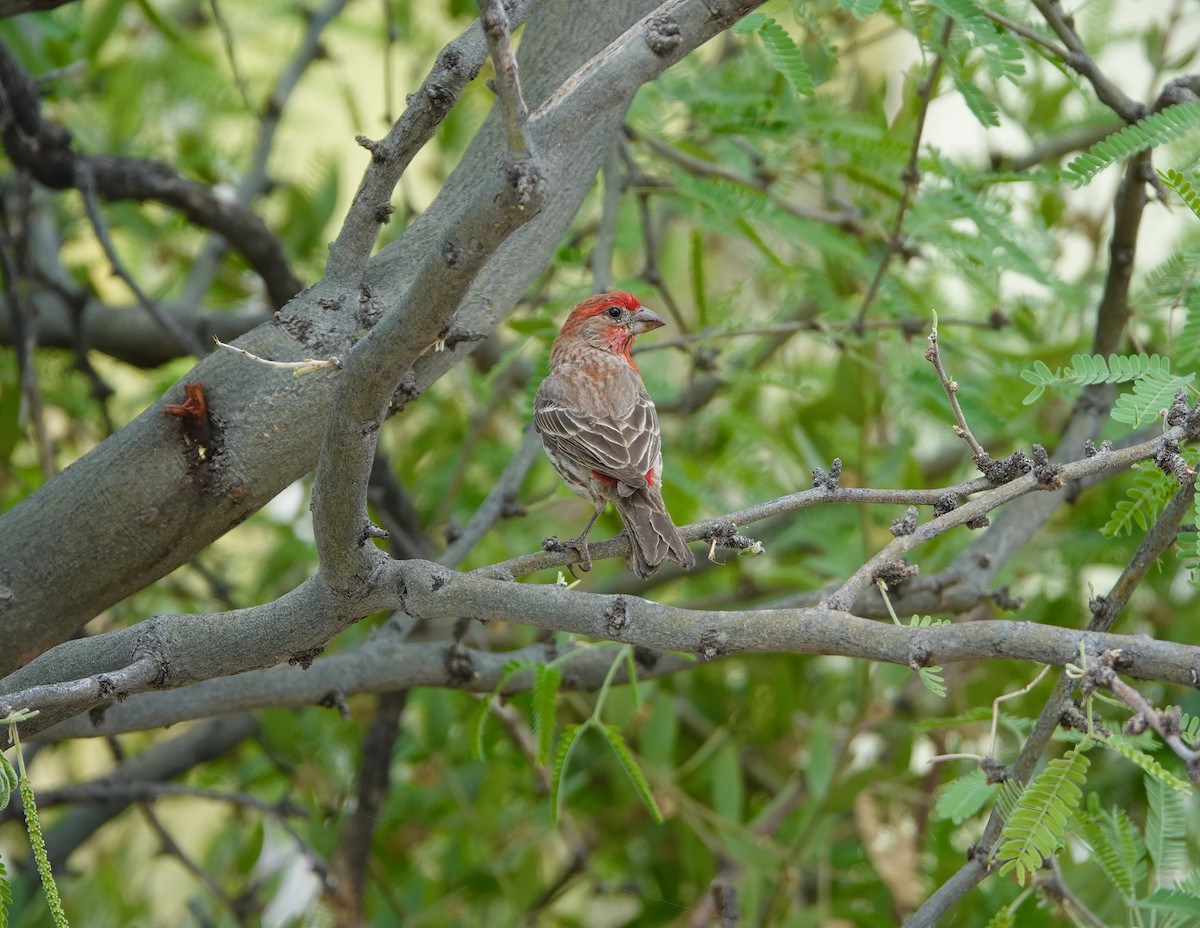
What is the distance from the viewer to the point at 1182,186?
8.60 ft

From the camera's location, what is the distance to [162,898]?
625cm

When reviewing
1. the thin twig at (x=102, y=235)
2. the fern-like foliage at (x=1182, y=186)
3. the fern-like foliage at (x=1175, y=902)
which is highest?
the thin twig at (x=102, y=235)

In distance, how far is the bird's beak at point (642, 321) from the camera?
4.73m

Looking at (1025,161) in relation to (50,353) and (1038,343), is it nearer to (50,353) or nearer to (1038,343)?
(1038,343)

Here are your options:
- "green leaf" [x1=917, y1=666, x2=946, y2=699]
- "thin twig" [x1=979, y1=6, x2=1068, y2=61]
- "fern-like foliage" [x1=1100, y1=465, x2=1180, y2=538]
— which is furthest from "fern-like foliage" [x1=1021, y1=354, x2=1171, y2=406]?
"thin twig" [x1=979, y1=6, x2=1068, y2=61]

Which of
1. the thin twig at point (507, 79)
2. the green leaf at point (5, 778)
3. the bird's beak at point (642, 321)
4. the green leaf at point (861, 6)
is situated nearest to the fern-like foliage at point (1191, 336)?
the green leaf at point (861, 6)

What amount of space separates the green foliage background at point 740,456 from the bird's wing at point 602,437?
15cm

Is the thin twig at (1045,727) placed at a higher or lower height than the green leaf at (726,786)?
lower

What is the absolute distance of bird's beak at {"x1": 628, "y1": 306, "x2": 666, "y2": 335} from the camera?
15.5 feet

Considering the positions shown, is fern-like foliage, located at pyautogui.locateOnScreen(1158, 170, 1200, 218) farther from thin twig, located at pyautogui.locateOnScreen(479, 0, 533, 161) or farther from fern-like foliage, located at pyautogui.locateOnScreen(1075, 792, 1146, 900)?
thin twig, located at pyautogui.locateOnScreen(479, 0, 533, 161)

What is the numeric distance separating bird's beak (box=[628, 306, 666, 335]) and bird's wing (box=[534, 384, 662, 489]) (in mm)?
617

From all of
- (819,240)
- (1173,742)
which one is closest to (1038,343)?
(819,240)

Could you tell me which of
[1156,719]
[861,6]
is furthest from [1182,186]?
[1156,719]

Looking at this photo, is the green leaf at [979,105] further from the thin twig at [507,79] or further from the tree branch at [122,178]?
the tree branch at [122,178]
